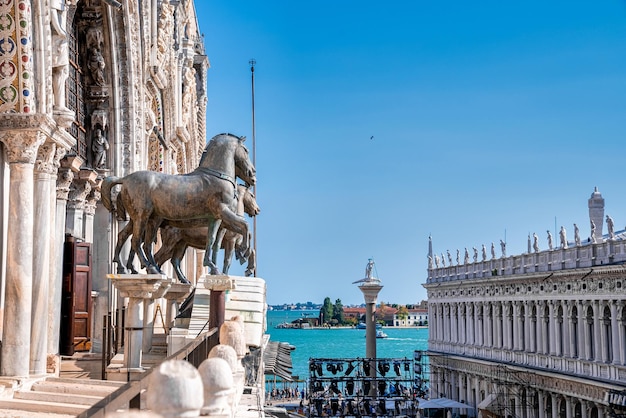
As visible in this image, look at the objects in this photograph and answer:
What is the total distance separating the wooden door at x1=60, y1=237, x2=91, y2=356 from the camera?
57.6 ft

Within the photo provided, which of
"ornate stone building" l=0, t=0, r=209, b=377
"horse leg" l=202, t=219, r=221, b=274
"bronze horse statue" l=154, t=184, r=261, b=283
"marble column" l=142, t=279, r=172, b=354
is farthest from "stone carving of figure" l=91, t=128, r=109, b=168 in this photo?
"horse leg" l=202, t=219, r=221, b=274

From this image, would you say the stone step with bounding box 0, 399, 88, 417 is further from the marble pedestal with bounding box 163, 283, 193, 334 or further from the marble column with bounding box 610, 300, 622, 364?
the marble column with bounding box 610, 300, 622, 364

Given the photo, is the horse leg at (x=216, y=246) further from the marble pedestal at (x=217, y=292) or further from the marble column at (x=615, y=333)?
the marble column at (x=615, y=333)

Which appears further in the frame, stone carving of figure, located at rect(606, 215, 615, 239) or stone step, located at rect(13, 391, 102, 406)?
stone carving of figure, located at rect(606, 215, 615, 239)

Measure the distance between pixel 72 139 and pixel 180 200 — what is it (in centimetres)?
187

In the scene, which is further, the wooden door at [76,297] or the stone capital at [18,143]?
the wooden door at [76,297]

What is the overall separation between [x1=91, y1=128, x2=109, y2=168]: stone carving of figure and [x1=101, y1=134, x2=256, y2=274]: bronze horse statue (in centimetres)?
625

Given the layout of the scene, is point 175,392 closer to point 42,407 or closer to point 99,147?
point 42,407

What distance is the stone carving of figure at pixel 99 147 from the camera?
19.9 meters

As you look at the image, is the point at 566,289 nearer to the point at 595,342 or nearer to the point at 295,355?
the point at 595,342

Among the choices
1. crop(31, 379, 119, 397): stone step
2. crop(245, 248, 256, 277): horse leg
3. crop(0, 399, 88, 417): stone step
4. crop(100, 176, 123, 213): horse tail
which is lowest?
crop(0, 399, 88, 417): stone step

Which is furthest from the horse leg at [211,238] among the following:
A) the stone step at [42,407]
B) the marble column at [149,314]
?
the stone step at [42,407]

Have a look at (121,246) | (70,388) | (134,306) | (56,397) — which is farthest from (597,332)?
(56,397)

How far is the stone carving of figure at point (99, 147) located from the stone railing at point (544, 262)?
23.1m
